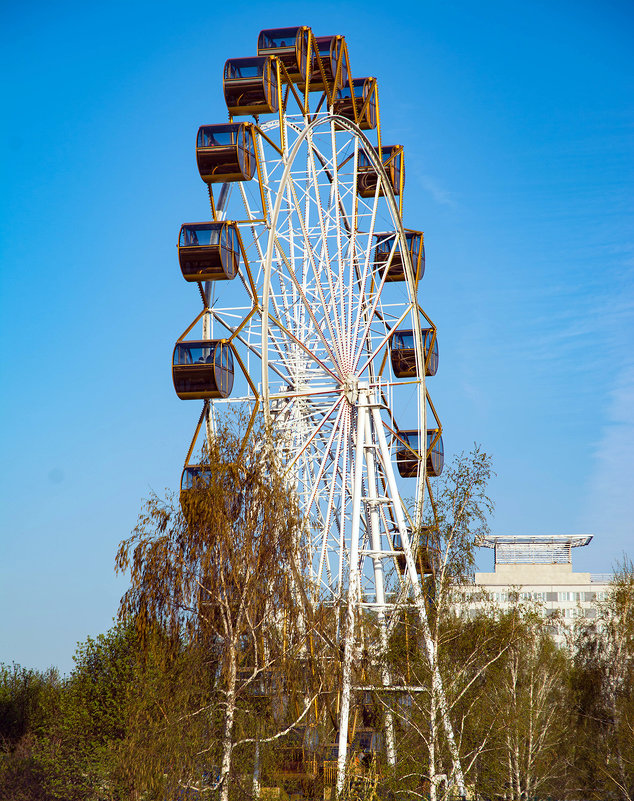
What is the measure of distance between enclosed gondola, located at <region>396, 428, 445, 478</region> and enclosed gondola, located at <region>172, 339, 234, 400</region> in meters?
9.30

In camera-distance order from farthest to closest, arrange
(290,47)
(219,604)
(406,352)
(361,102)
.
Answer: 1. (406,352)
2. (361,102)
3. (290,47)
4. (219,604)

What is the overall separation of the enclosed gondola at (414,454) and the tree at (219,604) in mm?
13162

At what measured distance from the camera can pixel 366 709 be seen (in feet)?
75.3

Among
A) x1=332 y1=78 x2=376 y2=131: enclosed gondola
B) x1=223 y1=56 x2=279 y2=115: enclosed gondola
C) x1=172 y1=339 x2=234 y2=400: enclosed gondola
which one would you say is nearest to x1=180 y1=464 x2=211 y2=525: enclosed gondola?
x1=172 y1=339 x2=234 y2=400: enclosed gondola

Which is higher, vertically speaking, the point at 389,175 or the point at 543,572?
the point at 389,175

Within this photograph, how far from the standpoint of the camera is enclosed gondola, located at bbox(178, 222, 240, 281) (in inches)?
962

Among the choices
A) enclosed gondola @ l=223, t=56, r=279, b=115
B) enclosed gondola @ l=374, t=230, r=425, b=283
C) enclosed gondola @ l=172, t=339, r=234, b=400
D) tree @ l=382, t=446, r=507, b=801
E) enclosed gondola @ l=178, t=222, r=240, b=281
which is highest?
enclosed gondola @ l=223, t=56, r=279, b=115

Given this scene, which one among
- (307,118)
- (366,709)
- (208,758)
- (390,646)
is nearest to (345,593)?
(390,646)

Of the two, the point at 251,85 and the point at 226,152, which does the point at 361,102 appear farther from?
the point at 226,152

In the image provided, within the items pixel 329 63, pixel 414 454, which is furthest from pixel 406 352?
pixel 329 63

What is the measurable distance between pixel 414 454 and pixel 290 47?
41.0ft

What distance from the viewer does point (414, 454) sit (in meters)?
31.9

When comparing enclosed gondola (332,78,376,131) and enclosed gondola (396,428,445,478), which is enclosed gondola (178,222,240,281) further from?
enclosed gondola (396,428,445,478)

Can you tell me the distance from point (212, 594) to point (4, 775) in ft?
76.2
